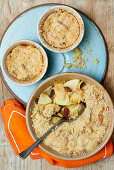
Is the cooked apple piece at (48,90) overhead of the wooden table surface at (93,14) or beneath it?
beneath

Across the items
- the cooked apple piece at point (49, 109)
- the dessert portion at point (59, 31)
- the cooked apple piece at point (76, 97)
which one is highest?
the dessert portion at point (59, 31)

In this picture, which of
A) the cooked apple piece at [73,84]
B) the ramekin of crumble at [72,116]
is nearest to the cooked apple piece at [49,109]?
the ramekin of crumble at [72,116]

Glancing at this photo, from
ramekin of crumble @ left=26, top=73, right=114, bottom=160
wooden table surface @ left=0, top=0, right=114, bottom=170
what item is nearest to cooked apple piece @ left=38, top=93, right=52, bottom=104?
ramekin of crumble @ left=26, top=73, right=114, bottom=160

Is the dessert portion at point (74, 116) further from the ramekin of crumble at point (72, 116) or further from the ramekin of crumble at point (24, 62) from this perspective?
the ramekin of crumble at point (24, 62)

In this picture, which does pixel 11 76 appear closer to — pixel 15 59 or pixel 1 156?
pixel 15 59

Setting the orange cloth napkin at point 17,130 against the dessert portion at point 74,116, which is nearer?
the dessert portion at point 74,116

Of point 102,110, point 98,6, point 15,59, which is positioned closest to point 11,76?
point 15,59

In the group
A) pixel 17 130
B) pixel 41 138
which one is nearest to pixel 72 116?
pixel 41 138
